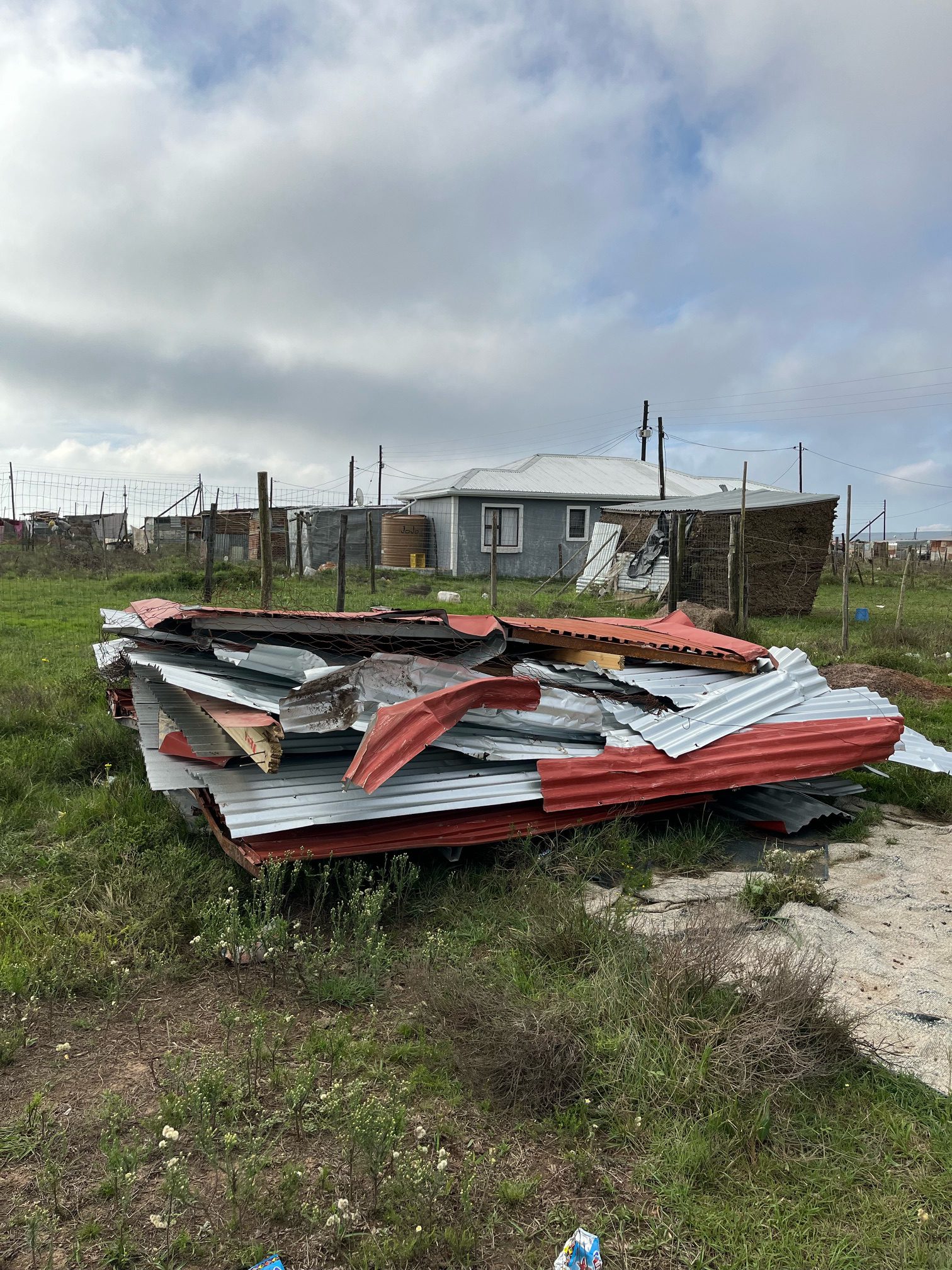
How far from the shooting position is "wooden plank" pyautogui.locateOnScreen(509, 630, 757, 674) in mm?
5773

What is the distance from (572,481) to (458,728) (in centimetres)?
2288

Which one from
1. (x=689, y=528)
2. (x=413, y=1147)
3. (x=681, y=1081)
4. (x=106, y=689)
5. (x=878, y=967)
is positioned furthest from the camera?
(x=689, y=528)

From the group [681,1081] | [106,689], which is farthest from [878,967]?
[106,689]

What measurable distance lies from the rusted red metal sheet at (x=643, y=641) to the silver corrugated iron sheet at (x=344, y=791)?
53.9 inches

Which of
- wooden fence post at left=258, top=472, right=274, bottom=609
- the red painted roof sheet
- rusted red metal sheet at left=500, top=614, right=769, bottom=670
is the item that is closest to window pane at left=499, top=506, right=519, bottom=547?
wooden fence post at left=258, top=472, right=274, bottom=609

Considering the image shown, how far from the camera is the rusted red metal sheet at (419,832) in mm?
3797

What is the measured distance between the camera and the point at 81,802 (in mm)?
5012

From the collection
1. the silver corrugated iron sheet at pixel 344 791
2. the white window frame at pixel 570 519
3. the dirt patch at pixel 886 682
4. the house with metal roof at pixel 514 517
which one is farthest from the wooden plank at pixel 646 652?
the white window frame at pixel 570 519

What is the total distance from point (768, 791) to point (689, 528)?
12.2 meters

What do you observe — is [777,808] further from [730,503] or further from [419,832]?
[730,503]

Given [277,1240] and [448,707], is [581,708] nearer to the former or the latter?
[448,707]

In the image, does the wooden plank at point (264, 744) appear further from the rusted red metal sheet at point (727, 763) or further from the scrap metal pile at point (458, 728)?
the rusted red metal sheet at point (727, 763)

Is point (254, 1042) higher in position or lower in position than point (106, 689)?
lower

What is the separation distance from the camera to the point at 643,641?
5.89 meters
